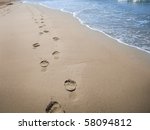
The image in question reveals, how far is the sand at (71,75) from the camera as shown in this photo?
110 inches

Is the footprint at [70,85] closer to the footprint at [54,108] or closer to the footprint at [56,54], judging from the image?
the footprint at [54,108]

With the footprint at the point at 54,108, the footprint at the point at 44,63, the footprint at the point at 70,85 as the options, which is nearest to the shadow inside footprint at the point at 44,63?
the footprint at the point at 44,63

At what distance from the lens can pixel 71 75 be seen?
3.34 metres

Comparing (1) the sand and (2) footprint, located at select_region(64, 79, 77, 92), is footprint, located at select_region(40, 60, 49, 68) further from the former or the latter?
(2) footprint, located at select_region(64, 79, 77, 92)

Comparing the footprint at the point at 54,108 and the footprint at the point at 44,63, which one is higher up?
the footprint at the point at 44,63

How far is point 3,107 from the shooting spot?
9.02 ft

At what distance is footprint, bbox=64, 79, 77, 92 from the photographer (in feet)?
9.93

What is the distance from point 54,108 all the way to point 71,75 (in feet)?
2.38

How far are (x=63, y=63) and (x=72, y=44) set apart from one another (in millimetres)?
969

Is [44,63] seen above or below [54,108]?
above

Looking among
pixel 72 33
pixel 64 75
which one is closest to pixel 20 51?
pixel 64 75

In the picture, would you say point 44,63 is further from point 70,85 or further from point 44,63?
point 70,85

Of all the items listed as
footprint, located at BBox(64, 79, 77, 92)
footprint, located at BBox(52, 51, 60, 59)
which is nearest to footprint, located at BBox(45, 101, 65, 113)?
footprint, located at BBox(64, 79, 77, 92)

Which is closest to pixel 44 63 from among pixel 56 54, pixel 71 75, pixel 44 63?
pixel 44 63
